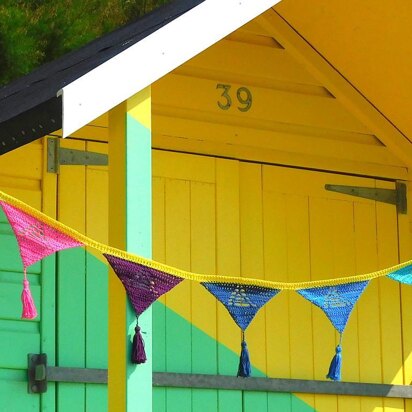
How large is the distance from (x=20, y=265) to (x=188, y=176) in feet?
3.52

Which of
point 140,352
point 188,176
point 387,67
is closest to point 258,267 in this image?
point 188,176

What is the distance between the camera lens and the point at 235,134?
772 centimetres

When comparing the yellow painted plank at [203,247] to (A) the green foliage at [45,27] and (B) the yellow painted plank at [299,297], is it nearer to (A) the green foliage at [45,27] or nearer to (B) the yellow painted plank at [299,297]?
(B) the yellow painted plank at [299,297]

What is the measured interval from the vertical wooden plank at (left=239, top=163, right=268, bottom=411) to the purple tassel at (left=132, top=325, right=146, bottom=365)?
7.04ft

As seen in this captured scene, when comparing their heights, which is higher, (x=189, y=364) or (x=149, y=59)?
(x=149, y=59)

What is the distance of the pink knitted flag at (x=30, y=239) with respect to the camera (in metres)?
5.30

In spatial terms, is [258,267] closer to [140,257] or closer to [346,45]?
[346,45]

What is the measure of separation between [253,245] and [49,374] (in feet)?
4.53

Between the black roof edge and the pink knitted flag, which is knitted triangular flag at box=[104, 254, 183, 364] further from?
the black roof edge

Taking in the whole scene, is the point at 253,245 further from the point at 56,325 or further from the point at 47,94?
the point at 47,94

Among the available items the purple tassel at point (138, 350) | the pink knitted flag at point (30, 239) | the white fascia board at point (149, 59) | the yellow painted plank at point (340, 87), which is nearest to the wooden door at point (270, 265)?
the yellow painted plank at point (340, 87)

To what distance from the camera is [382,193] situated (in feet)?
26.9

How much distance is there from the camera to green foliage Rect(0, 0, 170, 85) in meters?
10.3

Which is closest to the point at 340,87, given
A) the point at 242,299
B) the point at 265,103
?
the point at 265,103
